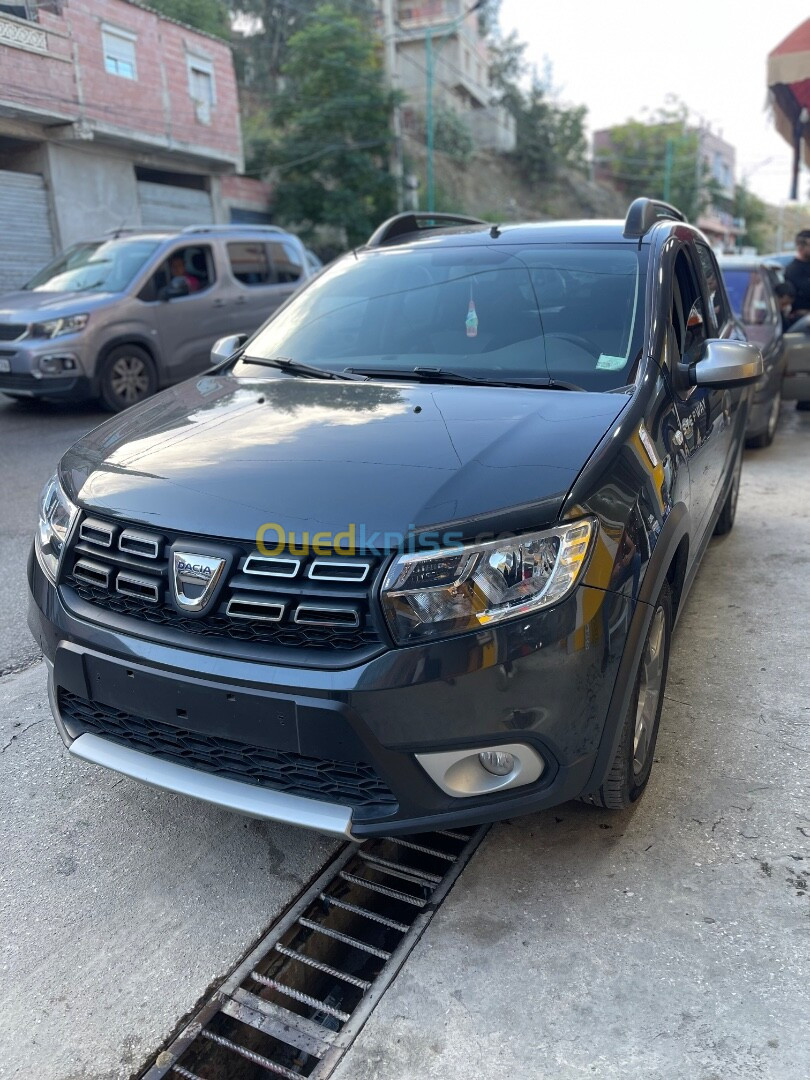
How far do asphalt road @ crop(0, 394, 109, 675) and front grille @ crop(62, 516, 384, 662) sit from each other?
5.84ft

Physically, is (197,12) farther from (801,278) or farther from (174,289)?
(801,278)

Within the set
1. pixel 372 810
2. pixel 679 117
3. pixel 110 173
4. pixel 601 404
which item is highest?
pixel 679 117

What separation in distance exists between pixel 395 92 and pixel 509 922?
24.4 meters

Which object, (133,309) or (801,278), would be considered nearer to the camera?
(133,309)

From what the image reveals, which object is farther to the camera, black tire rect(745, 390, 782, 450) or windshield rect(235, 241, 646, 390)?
black tire rect(745, 390, 782, 450)

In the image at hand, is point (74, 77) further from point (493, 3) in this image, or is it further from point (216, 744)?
point (493, 3)

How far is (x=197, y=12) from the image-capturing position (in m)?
25.0

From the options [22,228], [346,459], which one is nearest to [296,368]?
[346,459]

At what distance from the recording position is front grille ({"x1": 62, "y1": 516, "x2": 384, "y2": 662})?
196 cm

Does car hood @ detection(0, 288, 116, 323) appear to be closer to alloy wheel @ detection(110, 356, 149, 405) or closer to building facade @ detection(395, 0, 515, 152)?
alloy wheel @ detection(110, 356, 149, 405)

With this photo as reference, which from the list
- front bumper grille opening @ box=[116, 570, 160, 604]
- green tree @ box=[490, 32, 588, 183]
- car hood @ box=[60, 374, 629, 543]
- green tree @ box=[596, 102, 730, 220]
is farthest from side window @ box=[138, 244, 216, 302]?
green tree @ box=[596, 102, 730, 220]

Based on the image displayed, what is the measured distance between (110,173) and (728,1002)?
766 inches

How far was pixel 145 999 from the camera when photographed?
2016mm

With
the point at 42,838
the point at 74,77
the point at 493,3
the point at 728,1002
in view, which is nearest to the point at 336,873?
the point at 42,838
